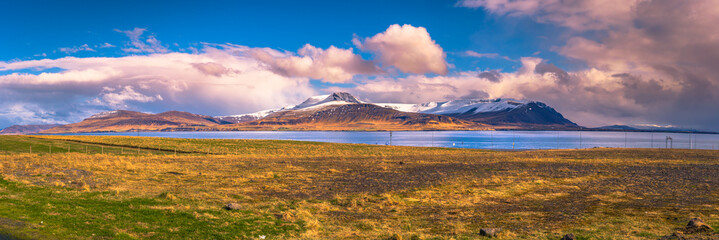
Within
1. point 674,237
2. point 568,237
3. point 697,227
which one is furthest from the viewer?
point 697,227

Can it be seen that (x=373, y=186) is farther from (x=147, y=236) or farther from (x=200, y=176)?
(x=147, y=236)

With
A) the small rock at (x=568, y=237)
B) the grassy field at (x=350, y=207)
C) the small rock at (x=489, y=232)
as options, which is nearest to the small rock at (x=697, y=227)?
the grassy field at (x=350, y=207)

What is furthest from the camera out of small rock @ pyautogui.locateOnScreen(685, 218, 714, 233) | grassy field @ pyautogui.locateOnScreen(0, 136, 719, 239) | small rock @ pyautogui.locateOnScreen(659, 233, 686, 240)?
grassy field @ pyautogui.locateOnScreen(0, 136, 719, 239)

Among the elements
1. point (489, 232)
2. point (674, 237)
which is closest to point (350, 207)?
point (489, 232)

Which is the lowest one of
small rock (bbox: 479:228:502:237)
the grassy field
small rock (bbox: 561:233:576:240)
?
the grassy field

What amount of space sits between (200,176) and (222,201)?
12.8 m

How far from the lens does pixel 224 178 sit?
30.8 m

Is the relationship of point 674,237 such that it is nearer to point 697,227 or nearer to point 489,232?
point 697,227

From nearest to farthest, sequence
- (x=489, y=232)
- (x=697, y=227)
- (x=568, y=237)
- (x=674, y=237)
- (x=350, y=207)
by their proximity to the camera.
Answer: (x=674, y=237), (x=568, y=237), (x=697, y=227), (x=489, y=232), (x=350, y=207)

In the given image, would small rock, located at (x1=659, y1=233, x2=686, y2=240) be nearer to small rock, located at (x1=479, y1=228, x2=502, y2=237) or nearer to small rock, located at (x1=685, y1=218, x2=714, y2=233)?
small rock, located at (x1=685, y1=218, x2=714, y2=233)

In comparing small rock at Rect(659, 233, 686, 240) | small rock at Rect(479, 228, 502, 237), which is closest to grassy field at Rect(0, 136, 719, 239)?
small rock at Rect(479, 228, 502, 237)

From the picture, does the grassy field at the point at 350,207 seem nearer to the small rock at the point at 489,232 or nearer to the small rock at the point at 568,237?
the small rock at the point at 489,232

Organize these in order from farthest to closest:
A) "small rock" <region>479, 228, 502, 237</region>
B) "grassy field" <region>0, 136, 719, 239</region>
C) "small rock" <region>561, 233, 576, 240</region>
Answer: "grassy field" <region>0, 136, 719, 239</region> < "small rock" <region>479, 228, 502, 237</region> < "small rock" <region>561, 233, 576, 240</region>

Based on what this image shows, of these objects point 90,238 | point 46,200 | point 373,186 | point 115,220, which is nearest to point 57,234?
point 90,238
